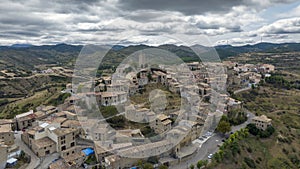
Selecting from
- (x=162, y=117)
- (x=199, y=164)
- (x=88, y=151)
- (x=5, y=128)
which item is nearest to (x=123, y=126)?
(x=162, y=117)

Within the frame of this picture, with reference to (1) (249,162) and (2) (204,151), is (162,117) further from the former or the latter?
(1) (249,162)

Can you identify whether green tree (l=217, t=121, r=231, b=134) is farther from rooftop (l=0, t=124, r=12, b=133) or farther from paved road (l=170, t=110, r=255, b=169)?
rooftop (l=0, t=124, r=12, b=133)

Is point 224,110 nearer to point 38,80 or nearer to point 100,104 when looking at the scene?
point 100,104

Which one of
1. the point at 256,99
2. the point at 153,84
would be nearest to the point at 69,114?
the point at 153,84

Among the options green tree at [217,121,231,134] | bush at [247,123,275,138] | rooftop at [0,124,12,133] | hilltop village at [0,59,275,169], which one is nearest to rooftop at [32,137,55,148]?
hilltop village at [0,59,275,169]

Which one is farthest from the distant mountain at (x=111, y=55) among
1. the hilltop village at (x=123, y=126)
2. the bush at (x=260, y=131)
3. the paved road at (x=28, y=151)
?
the paved road at (x=28, y=151)

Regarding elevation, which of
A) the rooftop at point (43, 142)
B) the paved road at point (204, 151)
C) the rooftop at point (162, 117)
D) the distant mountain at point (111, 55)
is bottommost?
the paved road at point (204, 151)

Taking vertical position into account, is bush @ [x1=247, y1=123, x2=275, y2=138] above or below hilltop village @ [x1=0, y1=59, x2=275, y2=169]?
below

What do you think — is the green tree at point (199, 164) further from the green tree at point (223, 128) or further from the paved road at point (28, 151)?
the paved road at point (28, 151)
